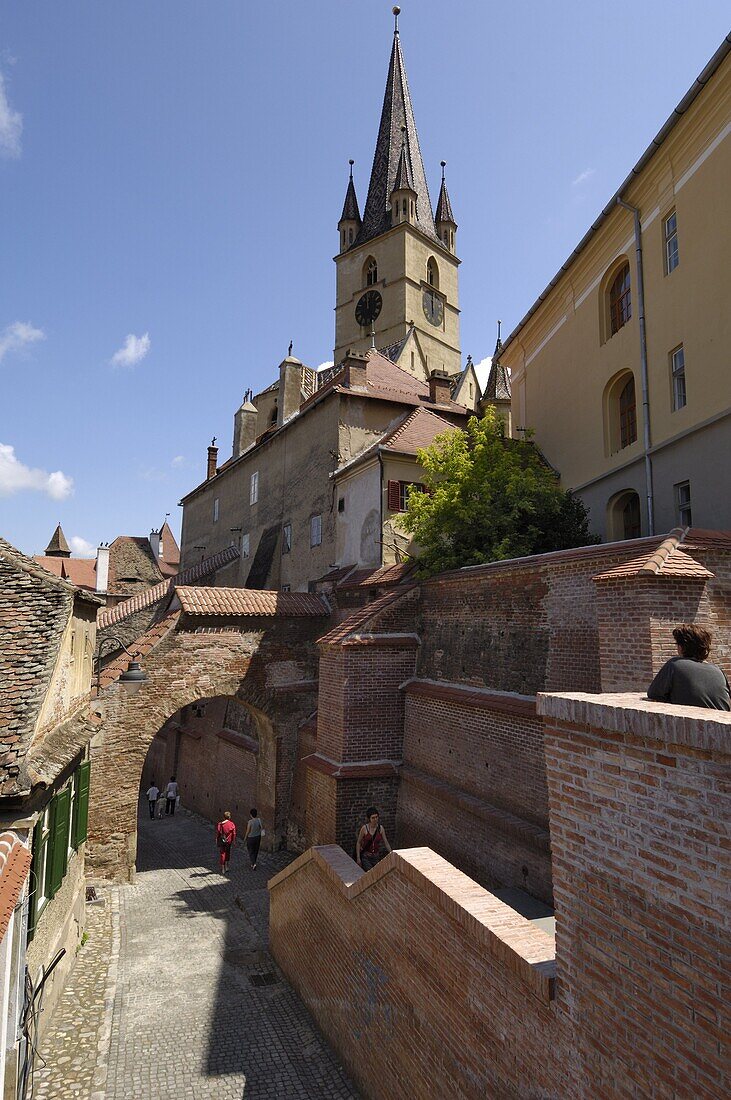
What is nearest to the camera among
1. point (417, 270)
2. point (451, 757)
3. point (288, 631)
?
point (451, 757)

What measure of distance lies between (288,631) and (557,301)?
40.5 ft

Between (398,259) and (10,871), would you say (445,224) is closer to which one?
(398,259)

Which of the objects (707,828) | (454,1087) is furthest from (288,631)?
(707,828)

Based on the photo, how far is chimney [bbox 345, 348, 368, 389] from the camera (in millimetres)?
24078

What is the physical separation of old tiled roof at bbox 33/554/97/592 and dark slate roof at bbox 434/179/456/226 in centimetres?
3890

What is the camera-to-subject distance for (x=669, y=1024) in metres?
3.60

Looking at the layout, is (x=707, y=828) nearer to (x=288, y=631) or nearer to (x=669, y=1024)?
(x=669, y=1024)

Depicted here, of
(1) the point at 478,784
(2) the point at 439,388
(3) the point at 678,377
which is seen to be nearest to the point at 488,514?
(3) the point at 678,377

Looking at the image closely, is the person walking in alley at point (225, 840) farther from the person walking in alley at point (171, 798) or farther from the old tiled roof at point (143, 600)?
the person walking in alley at point (171, 798)

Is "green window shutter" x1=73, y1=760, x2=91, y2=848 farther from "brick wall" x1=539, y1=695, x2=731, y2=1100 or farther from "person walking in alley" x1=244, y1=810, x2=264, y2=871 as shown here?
"brick wall" x1=539, y1=695, x2=731, y2=1100

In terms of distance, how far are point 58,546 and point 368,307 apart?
1340 inches

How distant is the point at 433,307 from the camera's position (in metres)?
45.4

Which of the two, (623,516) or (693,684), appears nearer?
(693,684)

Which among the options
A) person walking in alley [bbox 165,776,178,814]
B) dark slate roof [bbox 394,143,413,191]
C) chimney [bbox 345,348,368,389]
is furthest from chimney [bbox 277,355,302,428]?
dark slate roof [bbox 394,143,413,191]
